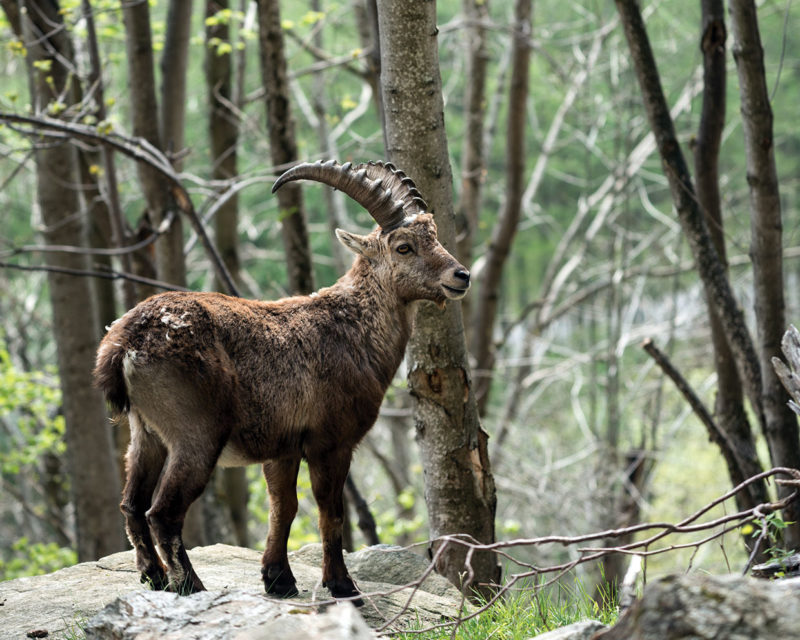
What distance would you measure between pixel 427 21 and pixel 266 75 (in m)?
3.28

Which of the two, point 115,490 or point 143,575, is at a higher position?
point 115,490

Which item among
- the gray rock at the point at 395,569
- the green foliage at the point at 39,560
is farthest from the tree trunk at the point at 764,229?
the green foliage at the point at 39,560

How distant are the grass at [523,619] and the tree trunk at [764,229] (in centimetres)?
235

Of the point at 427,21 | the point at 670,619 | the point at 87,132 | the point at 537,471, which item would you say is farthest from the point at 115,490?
the point at 537,471

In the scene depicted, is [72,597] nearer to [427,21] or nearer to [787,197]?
[427,21]

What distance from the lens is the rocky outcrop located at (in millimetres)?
3736

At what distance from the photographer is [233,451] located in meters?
4.74

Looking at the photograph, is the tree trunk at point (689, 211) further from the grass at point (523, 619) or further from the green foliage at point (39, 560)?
the green foliage at point (39, 560)

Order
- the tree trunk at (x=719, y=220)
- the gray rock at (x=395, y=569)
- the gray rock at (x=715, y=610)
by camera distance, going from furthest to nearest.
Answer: the tree trunk at (x=719, y=220) → the gray rock at (x=395, y=569) → the gray rock at (x=715, y=610)

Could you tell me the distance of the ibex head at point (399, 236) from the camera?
5281 millimetres

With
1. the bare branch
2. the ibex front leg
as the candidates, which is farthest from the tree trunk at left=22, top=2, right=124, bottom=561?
the ibex front leg

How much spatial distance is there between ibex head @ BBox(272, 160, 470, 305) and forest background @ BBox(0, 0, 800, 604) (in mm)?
454

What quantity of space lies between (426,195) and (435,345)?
1030 mm

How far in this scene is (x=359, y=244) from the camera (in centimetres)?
556
